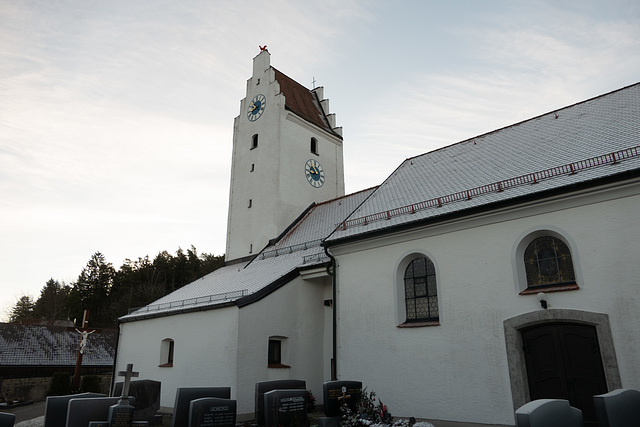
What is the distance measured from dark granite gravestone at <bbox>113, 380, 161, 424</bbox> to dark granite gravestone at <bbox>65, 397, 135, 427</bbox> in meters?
2.48

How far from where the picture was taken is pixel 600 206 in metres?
9.91

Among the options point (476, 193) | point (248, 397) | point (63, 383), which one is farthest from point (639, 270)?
point (63, 383)

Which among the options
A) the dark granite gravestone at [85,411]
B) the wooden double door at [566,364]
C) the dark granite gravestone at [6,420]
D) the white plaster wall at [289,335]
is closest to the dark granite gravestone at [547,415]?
the wooden double door at [566,364]

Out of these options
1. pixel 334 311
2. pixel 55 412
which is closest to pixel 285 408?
pixel 334 311

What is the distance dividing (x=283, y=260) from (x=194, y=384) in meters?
6.07

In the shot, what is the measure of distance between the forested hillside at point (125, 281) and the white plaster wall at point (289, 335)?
3334 centimetres

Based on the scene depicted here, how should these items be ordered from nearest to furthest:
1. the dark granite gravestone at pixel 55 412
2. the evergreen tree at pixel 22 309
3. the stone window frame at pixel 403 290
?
the dark granite gravestone at pixel 55 412 < the stone window frame at pixel 403 290 < the evergreen tree at pixel 22 309

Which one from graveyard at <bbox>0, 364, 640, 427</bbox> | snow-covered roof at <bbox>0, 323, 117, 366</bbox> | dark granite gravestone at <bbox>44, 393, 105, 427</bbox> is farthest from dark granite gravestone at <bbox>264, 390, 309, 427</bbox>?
snow-covered roof at <bbox>0, 323, 117, 366</bbox>

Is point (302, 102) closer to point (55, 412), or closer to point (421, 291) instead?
point (421, 291)

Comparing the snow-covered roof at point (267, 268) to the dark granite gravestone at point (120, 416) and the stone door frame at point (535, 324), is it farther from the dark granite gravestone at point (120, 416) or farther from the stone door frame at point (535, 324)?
the stone door frame at point (535, 324)

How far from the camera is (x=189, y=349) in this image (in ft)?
51.9

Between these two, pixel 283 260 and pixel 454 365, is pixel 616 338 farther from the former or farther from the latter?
pixel 283 260

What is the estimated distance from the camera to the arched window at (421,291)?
12320 mm

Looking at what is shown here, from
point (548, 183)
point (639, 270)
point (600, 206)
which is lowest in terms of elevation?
point (639, 270)
